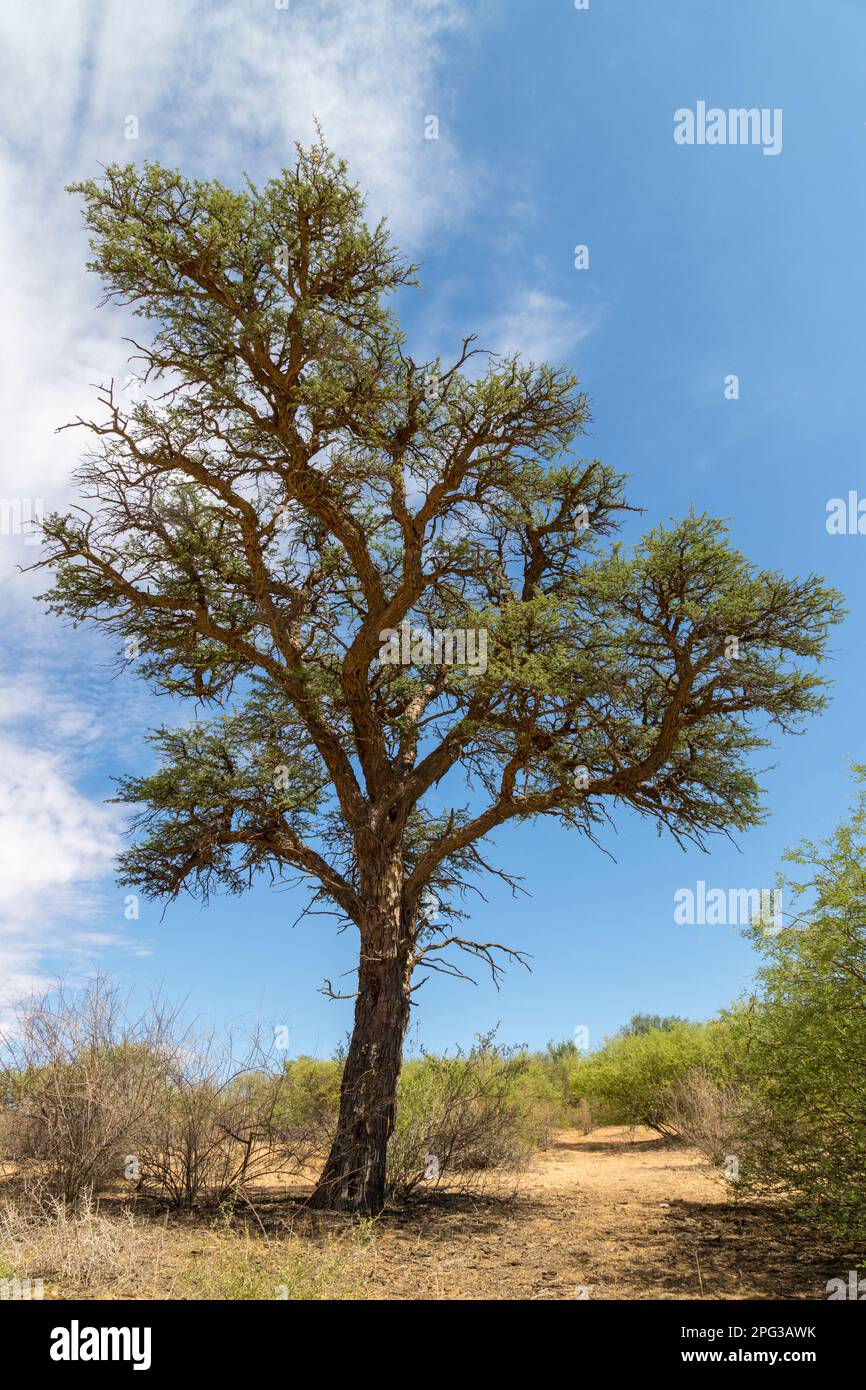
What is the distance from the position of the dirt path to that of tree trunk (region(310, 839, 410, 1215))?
61 cm

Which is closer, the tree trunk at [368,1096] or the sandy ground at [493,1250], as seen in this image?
the sandy ground at [493,1250]

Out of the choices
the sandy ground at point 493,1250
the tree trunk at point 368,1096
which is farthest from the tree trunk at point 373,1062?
the sandy ground at point 493,1250

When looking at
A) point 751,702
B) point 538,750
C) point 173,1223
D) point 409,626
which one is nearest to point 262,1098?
point 173,1223

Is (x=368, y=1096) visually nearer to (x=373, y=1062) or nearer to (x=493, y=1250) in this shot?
(x=373, y=1062)

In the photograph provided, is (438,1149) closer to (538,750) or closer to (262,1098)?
(262,1098)

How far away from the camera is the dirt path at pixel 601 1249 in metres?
7.01

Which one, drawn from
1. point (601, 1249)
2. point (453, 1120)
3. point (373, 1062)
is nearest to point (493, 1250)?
point (601, 1249)

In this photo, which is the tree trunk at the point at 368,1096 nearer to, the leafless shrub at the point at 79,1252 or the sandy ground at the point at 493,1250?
the sandy ground at the point at 493,1250

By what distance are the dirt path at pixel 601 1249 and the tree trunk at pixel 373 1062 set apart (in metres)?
0.61

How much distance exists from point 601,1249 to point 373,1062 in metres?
3.11

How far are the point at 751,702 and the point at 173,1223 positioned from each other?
867 cm

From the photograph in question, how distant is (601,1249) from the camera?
8.61 m

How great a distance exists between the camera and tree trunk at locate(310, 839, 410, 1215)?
994 centimetres
